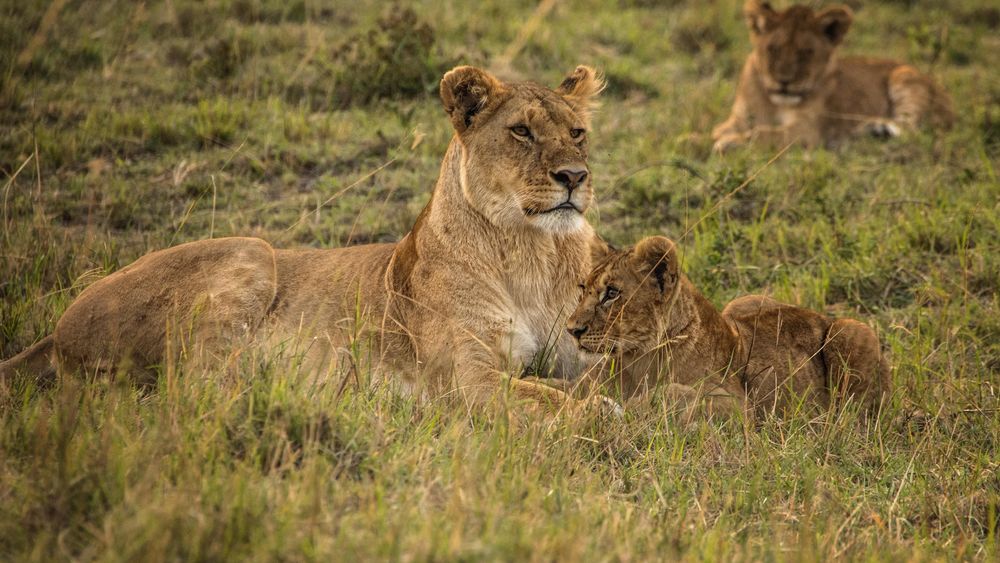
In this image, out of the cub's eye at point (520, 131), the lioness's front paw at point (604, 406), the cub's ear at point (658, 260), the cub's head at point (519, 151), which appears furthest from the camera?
the cub's eye at point (520, 131)

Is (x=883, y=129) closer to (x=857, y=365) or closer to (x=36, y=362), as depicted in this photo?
(x=857, y=365)

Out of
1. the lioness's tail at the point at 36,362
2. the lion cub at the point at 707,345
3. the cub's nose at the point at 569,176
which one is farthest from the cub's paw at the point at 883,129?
the lioness's tail at the point at 36,362

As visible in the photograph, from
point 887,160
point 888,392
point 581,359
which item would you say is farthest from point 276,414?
point 887,160

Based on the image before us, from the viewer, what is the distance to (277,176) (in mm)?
6852

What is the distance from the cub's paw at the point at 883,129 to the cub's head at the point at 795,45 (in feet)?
1.61

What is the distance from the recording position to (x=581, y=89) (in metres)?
4.80

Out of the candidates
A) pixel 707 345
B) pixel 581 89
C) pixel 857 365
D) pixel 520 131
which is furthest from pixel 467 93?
pixel 857 365

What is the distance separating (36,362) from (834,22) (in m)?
6.04

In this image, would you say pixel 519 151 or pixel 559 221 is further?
pixel 519 151

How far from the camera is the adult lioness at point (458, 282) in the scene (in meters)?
4.34

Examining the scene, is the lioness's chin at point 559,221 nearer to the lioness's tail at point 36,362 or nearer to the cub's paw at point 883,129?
the lioness's tail at point 36,362

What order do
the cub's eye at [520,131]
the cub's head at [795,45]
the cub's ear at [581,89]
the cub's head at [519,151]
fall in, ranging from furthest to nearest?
the cub's head at [795,45] < the cub's ear at [581,89] < the cub's eye at [520,131] < the cub's head at [519,151]

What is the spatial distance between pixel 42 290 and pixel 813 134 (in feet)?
17.1

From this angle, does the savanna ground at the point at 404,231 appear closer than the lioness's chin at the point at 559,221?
Yes
